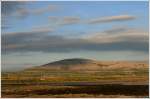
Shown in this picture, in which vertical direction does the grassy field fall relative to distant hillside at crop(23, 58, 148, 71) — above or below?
below

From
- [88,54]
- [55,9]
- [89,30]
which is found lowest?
[88,54]

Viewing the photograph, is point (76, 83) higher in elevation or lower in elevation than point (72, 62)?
lower

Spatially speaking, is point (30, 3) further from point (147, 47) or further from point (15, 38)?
point (147, 47)

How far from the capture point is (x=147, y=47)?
12.1 ft

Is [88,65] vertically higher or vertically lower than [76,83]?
higher

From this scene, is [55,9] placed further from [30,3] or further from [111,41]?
[111,41]

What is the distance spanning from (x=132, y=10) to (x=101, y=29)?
1.35 ft

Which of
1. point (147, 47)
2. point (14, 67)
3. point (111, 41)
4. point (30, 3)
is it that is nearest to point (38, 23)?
point (30, 3)

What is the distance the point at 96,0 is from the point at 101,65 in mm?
746

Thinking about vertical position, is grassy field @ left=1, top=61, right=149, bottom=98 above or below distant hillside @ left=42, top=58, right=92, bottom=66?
below

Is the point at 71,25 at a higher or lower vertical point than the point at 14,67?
higher

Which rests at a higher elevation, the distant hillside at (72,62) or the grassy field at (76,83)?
the distant hillside at (72,62)

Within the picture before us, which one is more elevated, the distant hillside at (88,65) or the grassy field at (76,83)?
the distant hillside at (88,65)

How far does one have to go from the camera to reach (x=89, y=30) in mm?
3752
